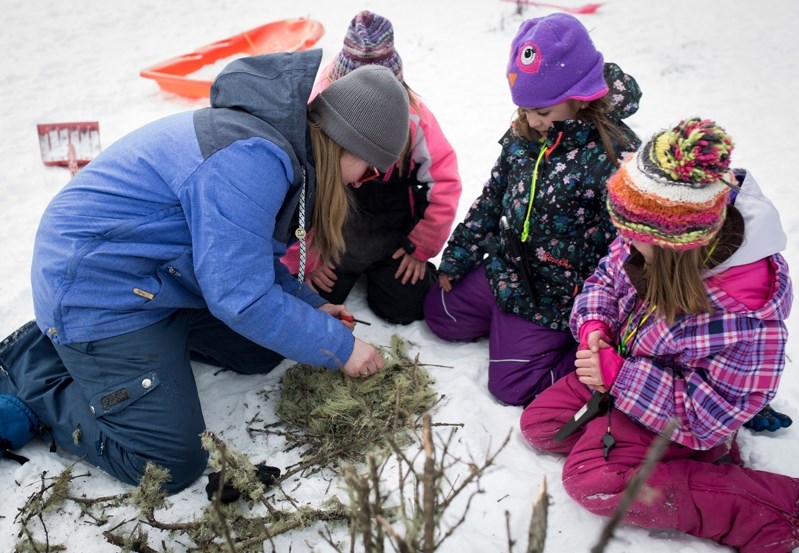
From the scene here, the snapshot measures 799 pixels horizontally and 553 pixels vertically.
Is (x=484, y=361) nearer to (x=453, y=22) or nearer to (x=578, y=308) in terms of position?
(x=578, y=308)

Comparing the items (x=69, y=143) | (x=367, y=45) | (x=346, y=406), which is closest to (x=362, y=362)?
(x=346, y=406)

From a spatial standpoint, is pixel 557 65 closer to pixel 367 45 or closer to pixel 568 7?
pixel 367 45

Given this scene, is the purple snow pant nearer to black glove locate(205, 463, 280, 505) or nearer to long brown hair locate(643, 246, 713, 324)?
long brown hair locate(643, 246, 713, 324)

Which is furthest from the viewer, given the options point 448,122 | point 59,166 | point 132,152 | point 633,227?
point 448,122

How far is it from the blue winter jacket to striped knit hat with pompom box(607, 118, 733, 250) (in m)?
1.00

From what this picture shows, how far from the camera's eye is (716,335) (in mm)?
1850

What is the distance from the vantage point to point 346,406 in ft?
7.79

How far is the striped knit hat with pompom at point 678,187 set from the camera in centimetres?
161

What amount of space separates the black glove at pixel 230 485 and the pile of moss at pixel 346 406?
0.55 feet

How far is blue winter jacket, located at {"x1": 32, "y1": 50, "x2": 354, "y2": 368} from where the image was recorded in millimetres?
1931

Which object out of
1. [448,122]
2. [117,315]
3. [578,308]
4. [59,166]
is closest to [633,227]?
[578,308]

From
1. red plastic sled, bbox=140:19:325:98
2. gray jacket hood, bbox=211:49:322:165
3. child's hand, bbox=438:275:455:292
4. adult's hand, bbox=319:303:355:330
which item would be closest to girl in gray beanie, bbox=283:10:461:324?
child's hand, bbox=438:275:455:292

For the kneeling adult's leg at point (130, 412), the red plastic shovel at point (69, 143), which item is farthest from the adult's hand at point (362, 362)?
the red plastic shovel at point (69, 143)

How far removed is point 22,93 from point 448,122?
3.48 metres
